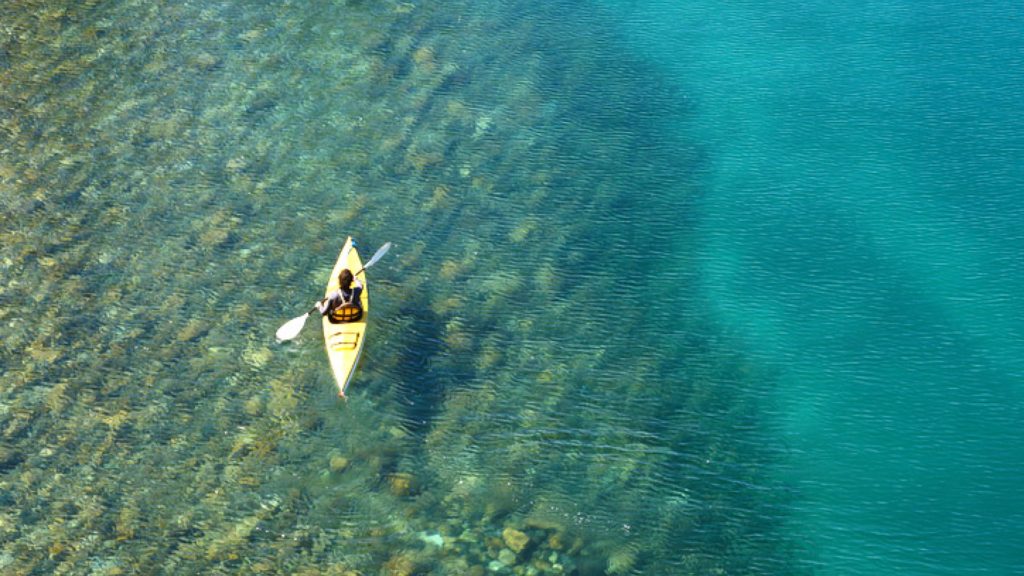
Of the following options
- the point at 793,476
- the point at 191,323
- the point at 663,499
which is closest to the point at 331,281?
the point at 191,323

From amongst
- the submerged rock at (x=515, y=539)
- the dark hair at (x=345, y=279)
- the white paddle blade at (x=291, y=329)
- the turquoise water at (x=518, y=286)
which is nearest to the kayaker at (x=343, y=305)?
the dark hair at (x=345, y=279)

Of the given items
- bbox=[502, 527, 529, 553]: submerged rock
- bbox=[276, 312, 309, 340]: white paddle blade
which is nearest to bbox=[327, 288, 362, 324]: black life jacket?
bbox=[276, 312, 309, 340]: white paddle blade

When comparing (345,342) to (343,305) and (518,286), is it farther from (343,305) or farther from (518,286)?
(518,286)

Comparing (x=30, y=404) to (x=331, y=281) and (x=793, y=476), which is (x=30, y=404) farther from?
(x=793, y=476)

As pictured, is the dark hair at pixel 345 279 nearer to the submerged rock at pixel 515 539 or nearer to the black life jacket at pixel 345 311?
the black life jacket at pixel 345 311

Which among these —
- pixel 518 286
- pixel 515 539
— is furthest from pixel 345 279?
pixel 515 539
